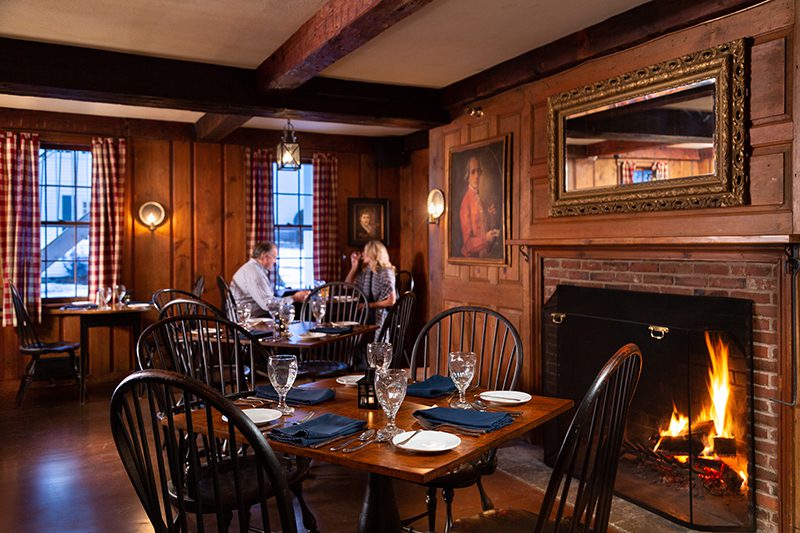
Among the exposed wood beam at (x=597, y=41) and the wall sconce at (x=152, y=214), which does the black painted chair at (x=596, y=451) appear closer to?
the exposed wood beam at (x=597, y=41)

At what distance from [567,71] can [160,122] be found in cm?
446

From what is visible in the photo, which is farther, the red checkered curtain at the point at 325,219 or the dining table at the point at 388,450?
the red checkered curtain at the point at 325,219

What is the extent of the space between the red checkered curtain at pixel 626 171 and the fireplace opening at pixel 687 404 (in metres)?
0.58

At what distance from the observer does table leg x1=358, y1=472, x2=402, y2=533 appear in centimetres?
221

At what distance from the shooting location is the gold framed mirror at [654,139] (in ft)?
9.30

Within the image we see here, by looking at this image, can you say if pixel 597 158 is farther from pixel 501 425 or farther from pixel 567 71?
pixel 501 425

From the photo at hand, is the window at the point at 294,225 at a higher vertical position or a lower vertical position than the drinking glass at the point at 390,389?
higher

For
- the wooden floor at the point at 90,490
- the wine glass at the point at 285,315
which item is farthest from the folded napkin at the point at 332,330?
the wooden floor at the point at 90,490

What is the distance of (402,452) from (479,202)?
10.4ft

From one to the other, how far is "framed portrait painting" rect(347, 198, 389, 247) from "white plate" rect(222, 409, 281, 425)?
5657 millimetres

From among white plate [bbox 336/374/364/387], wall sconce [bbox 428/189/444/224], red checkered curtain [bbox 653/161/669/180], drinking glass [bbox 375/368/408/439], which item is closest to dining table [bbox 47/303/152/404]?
wall sconce [bbox 428/189/444/224]

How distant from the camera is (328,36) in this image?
3217 millimetres

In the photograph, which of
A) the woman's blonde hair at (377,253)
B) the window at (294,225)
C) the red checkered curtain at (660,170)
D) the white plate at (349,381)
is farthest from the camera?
the window at (294,225)

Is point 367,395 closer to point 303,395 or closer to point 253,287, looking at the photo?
point 303,395
